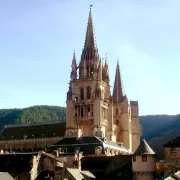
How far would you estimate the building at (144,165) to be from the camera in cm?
6625

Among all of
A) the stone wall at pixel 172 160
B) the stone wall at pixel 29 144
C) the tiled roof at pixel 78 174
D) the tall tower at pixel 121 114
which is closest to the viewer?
the tiled roof at pixel 78 174

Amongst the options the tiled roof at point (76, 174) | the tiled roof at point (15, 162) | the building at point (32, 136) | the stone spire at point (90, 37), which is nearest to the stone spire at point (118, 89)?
the stone spire at point (90, 37)

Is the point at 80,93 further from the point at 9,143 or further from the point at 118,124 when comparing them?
the point at 9,143

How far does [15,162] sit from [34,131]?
64810 mm

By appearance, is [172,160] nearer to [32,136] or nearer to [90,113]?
[90,113]

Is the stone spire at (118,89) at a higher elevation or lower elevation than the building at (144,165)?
higher

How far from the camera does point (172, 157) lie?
6350cm

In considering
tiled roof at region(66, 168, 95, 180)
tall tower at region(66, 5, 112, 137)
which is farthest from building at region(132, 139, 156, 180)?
tall tower at region(66, 5, 112, 137)

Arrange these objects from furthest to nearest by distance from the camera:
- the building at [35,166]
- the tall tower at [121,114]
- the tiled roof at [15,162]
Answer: the tall tower at [121,114], the tiled roof at [15,162], the building at [35,166]

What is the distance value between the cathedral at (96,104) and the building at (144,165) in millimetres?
57790

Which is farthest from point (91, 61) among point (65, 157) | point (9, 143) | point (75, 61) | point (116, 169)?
point (116, 169)

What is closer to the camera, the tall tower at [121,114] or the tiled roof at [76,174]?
the tiled roof at [76,174]

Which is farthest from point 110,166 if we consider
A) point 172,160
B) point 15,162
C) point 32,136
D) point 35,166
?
point 32,136

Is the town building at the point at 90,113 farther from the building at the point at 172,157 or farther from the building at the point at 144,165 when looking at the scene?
the building at the point at 172,157
